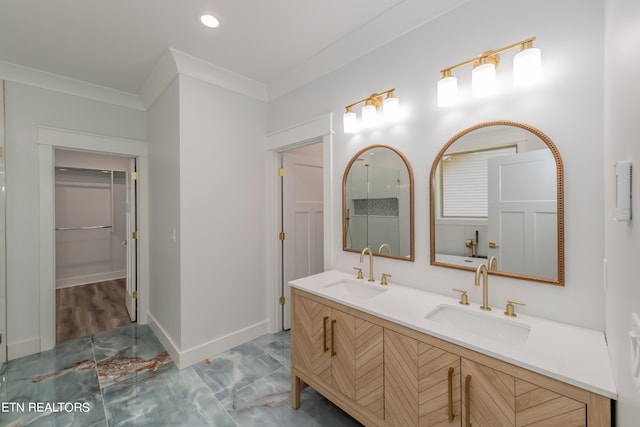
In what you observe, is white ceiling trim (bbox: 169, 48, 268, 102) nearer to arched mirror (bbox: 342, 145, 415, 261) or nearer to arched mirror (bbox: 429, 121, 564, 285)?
arched mirror (bbox: 342, 145, 415, 261)

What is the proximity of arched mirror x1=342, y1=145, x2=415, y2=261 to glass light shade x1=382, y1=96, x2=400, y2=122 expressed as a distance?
0.21 m

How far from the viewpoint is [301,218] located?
3.15 metres

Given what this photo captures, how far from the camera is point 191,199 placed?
7.72ft

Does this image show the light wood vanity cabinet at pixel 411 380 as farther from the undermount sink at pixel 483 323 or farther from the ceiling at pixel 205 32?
the ceiling at pixel 205 32

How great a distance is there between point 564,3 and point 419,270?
153cm

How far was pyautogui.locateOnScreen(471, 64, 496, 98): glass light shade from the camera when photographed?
4.45ft

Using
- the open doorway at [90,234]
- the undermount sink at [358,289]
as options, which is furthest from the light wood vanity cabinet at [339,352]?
the open doorway at [90,234]

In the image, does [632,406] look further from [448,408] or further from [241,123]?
[241,123]

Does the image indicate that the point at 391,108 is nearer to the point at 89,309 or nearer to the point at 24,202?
the point at 24,202

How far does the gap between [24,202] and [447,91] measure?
12.1 ft

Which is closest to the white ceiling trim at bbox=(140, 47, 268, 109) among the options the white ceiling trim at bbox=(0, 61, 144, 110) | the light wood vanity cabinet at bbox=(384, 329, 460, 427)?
the white ceiling trim at bbox=(0, 61, 144, 110)

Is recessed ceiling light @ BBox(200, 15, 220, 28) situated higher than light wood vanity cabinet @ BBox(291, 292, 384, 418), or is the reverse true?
recessed ceiling light @ BBox(200, 15, 220, 28)

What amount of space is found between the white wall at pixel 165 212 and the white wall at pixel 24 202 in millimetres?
906

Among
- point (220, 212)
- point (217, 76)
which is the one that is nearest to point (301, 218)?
point (220, 212)
